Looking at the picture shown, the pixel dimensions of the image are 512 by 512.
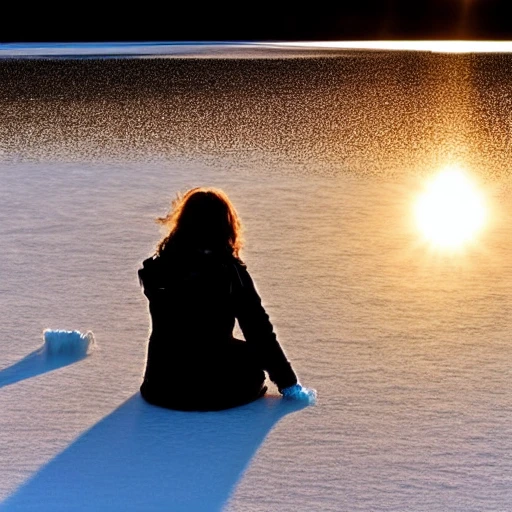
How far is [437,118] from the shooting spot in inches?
463

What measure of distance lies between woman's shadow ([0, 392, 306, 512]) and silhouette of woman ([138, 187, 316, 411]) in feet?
0.23

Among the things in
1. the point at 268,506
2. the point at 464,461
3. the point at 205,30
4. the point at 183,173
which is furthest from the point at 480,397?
the point at 205,30

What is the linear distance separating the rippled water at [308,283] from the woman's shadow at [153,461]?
25mm

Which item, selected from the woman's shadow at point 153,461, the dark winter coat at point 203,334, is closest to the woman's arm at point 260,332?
the dark winter coat at point 203,334

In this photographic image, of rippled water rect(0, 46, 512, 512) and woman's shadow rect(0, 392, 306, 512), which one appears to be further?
rippled water rect(0, 46, 512, 512)

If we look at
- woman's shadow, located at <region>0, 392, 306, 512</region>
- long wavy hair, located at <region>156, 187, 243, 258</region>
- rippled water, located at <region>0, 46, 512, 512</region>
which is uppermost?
long wavy hair, located at <region>156, 187, 243, 258</region>

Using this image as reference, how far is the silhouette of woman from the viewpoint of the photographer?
3.15 m

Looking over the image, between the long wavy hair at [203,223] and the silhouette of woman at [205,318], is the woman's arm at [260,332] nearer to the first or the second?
the silhouette of woman at [205,318]

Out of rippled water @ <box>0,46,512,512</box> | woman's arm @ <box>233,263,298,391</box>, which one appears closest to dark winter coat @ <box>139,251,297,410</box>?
woman's arm @ <box>233,263,298,391</box>

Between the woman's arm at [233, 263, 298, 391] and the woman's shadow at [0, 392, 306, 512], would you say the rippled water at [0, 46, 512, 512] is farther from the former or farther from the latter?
the woman's arm at [233, 263, 298, 391]

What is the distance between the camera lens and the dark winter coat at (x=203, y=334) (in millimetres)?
3189

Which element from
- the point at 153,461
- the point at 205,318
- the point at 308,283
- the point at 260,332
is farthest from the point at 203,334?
the point at 308,283

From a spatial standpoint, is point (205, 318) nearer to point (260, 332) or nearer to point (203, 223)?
point (260, 332)

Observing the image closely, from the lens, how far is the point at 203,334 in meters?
3.25
